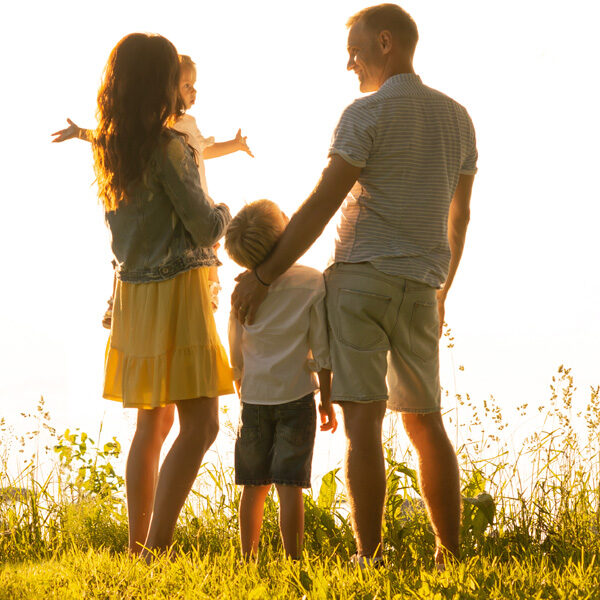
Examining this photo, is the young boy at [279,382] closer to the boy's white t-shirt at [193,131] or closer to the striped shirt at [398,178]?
the striped shirt at [398,178]

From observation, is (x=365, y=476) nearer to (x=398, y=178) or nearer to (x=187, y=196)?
(x=398, y=178)

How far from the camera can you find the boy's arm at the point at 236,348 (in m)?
3.40

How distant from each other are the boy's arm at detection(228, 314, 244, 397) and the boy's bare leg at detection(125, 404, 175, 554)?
356mm

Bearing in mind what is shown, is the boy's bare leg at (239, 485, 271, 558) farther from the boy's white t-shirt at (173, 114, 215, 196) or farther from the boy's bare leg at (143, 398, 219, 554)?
the boy's white t-shirt at (173, 114, 215, 196)

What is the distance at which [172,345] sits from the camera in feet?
11.0

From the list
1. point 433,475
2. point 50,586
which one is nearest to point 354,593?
point 433,475

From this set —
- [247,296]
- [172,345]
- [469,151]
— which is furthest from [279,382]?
[469,151]

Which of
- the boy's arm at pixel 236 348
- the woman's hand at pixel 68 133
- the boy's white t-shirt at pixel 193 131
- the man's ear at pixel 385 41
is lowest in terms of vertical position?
the boy's arm at pixel 236 348

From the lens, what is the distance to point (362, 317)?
3055mm

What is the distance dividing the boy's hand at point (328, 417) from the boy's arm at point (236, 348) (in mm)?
344

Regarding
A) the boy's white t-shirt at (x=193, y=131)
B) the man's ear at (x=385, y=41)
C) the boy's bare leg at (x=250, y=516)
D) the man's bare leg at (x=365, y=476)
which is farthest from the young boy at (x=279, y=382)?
the boy's white t-shirt at (x=193, y=131)

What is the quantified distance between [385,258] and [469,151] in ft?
2.04

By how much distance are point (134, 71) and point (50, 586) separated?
1.89 m

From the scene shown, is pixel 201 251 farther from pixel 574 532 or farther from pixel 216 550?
pixel 574 532
